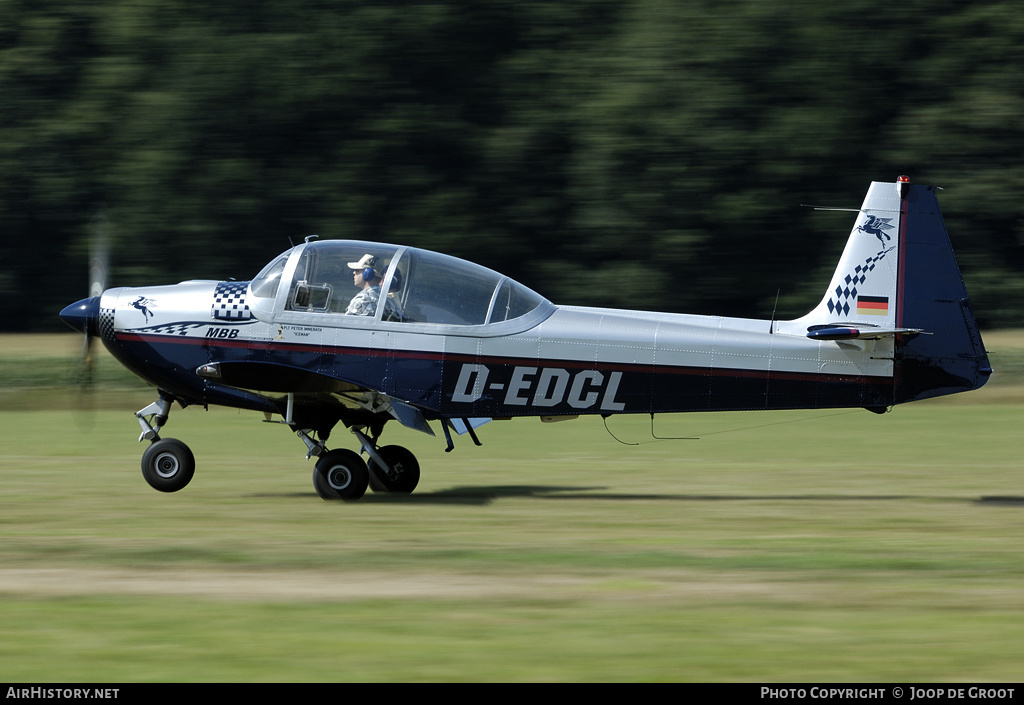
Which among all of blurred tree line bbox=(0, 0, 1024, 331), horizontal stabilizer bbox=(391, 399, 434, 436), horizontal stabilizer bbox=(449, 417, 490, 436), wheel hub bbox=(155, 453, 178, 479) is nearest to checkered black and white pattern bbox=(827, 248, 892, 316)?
horizontal stabilizer bbox=(449, 417, 490, 436)

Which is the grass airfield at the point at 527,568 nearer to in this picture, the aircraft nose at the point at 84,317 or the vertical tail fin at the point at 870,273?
the aircraft nose at the point at 84,317

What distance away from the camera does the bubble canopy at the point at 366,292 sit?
10.5m

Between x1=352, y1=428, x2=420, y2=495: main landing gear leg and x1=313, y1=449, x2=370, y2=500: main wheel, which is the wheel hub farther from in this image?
x1=352, y1=428, x2=420, y2=495: main landing gear leg

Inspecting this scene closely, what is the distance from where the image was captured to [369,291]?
10.5 metres

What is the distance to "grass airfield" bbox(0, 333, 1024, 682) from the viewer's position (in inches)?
221

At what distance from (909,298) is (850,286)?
50 cm

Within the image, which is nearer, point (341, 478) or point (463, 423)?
point (341, 478)

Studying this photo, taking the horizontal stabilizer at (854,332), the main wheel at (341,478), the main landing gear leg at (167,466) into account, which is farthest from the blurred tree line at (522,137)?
the main landing gear leg at (167,466)

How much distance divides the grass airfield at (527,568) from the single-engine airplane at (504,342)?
895 mm

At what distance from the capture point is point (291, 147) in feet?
103

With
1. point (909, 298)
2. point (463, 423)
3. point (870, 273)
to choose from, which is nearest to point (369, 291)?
point (463, 423)

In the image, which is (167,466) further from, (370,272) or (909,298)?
(909,298)
